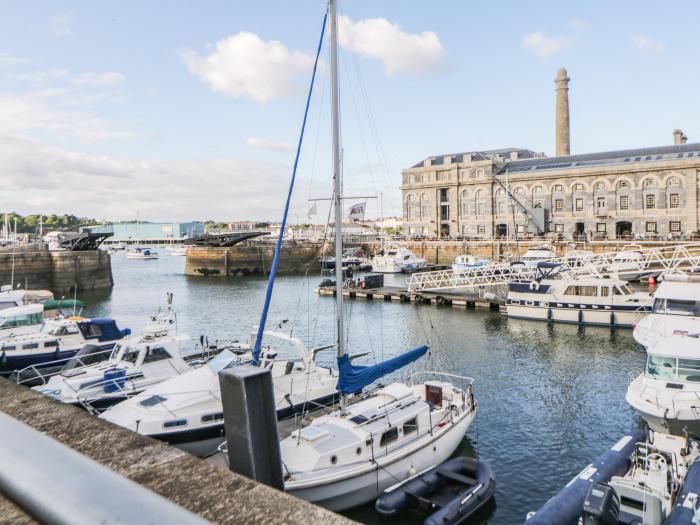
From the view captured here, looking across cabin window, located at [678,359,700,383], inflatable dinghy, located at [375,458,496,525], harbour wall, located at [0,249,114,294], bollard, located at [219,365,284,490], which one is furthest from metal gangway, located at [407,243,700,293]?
bollard, located at [219,365,284,490]

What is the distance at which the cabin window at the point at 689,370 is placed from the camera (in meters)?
19.1

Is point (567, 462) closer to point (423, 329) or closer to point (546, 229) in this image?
point (423, 329)

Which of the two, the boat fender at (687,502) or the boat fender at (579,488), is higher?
the boat fender at (687,502)

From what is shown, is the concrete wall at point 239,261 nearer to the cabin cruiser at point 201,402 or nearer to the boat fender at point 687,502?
the cabin cruiser at point 201,402

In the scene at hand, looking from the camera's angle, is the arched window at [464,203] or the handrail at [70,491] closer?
the handrail at [70,491]

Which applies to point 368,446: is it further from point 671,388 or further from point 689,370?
point 689,370

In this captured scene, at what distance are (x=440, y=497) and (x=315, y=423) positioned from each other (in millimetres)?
4101

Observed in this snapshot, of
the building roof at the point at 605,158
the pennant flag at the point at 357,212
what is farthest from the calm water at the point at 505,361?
the building roof at the point at 605,158

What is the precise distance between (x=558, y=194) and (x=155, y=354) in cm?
8486

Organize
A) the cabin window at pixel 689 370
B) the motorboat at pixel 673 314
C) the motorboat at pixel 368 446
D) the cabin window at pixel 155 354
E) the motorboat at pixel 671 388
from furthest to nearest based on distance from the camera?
1. the motorboat at pixel 673 314
2. the cabin window at pixel 155 354
3. the cabin window at pixel 689 370
4. the motorboat at pixel 671 388
5. the motorboat at pixel 368 446

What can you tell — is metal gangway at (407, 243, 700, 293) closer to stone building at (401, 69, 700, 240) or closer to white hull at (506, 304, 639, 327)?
white hull at (506, 304, 639, 327)

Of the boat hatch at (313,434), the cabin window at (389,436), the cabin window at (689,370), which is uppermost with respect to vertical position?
the cabin window at (689,370)

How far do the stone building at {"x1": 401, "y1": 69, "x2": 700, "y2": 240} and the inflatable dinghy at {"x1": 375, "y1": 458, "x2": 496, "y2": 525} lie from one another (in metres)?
71.4

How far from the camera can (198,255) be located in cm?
9150
